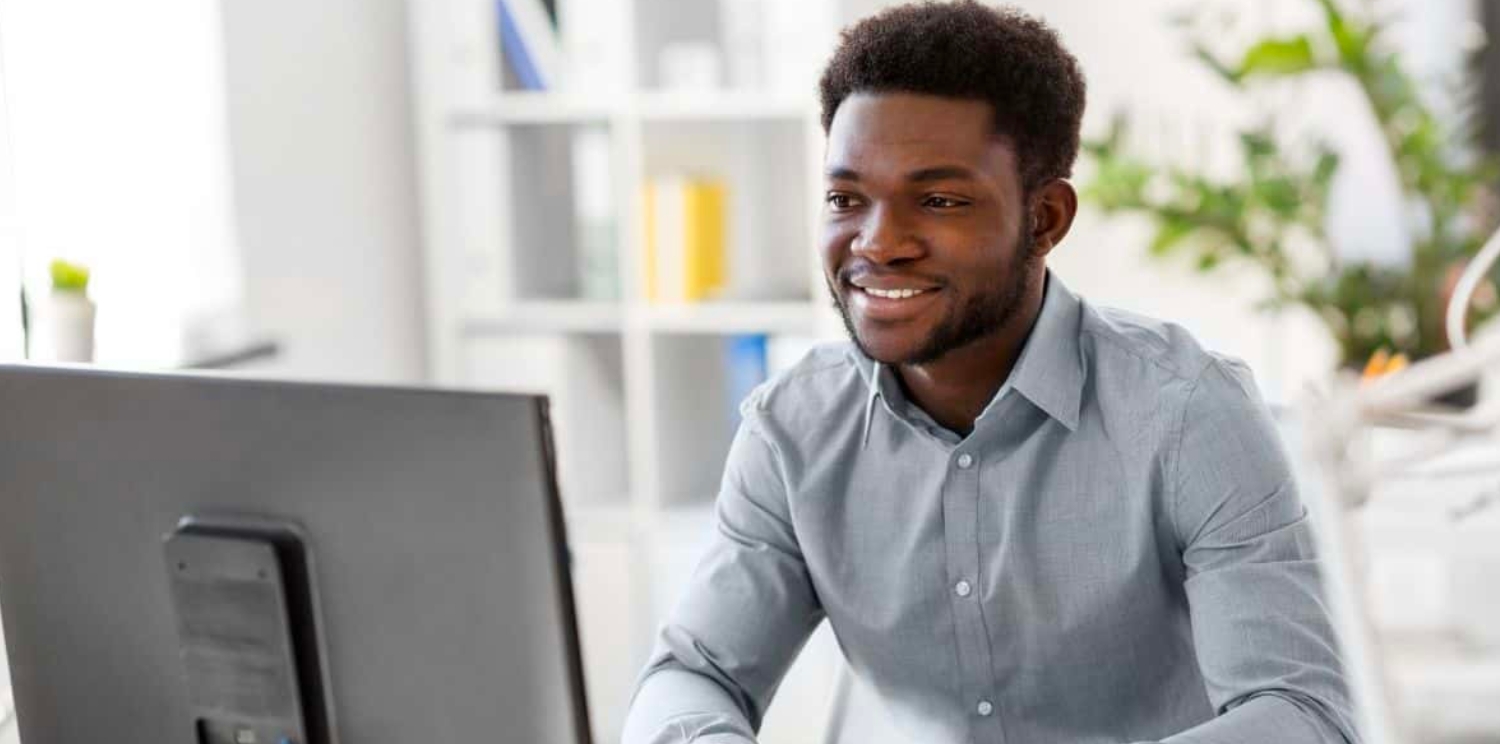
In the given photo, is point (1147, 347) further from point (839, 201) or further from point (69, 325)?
point (69, 325)

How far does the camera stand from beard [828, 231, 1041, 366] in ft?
4.90

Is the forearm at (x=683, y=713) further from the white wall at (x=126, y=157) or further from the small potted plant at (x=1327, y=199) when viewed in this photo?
the small potted plant at (x=1327, y=199)

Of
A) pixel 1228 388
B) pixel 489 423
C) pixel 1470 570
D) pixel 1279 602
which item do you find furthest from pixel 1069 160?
pixel 1470 570

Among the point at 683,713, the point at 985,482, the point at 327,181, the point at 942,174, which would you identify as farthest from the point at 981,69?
the point at 327,181

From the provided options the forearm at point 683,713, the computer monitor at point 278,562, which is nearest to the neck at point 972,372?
the forearm at point 683,713

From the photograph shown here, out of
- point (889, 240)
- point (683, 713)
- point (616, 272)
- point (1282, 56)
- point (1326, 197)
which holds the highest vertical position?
point (1282, 56)

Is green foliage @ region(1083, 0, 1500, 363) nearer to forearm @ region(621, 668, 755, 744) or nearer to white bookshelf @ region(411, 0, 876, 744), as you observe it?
white bookshelf @ region(411, 0, 876, 744)

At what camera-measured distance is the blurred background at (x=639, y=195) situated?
2.99m

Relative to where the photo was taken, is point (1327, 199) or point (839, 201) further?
point (1327, 199)

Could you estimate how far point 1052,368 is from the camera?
1.52 meters

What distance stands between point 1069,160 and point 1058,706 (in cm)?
47

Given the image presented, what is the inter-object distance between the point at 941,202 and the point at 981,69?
0.11m

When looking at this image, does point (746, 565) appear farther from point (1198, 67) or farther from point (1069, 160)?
point (1198, 67)

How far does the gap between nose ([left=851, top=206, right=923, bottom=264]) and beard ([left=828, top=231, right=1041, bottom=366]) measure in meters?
0.06
